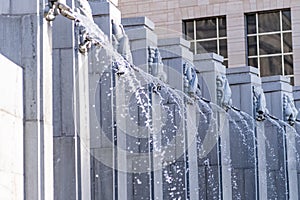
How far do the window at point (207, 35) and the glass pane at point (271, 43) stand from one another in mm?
1196

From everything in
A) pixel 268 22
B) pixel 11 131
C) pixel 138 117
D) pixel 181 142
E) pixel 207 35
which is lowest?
pixel 11 131

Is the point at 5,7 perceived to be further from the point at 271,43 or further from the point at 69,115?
the point at 271,43

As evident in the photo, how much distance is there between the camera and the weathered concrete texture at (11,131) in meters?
11.5

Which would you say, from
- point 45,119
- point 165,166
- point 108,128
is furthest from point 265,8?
point 45,119

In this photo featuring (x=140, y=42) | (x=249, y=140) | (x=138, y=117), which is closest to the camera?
(x=138, y=117)

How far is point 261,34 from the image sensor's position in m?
33.8

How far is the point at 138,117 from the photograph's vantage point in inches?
727

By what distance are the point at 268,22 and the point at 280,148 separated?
862 centimetres

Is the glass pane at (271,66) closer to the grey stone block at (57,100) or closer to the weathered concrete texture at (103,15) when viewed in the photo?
the weathered concrete texture at (103,15)

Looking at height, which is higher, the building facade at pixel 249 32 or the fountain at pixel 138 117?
the building facade at pixel 249 32

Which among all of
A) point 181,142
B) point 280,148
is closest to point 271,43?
point 280,148

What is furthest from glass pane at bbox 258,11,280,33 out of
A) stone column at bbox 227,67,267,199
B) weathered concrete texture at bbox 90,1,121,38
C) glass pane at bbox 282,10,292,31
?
weathered concrete texture at bbox 90,1,121,38

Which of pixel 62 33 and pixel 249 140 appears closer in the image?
pixel 62 33

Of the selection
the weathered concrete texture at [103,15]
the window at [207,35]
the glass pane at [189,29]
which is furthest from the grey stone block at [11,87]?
the glass pane at [189,29]
